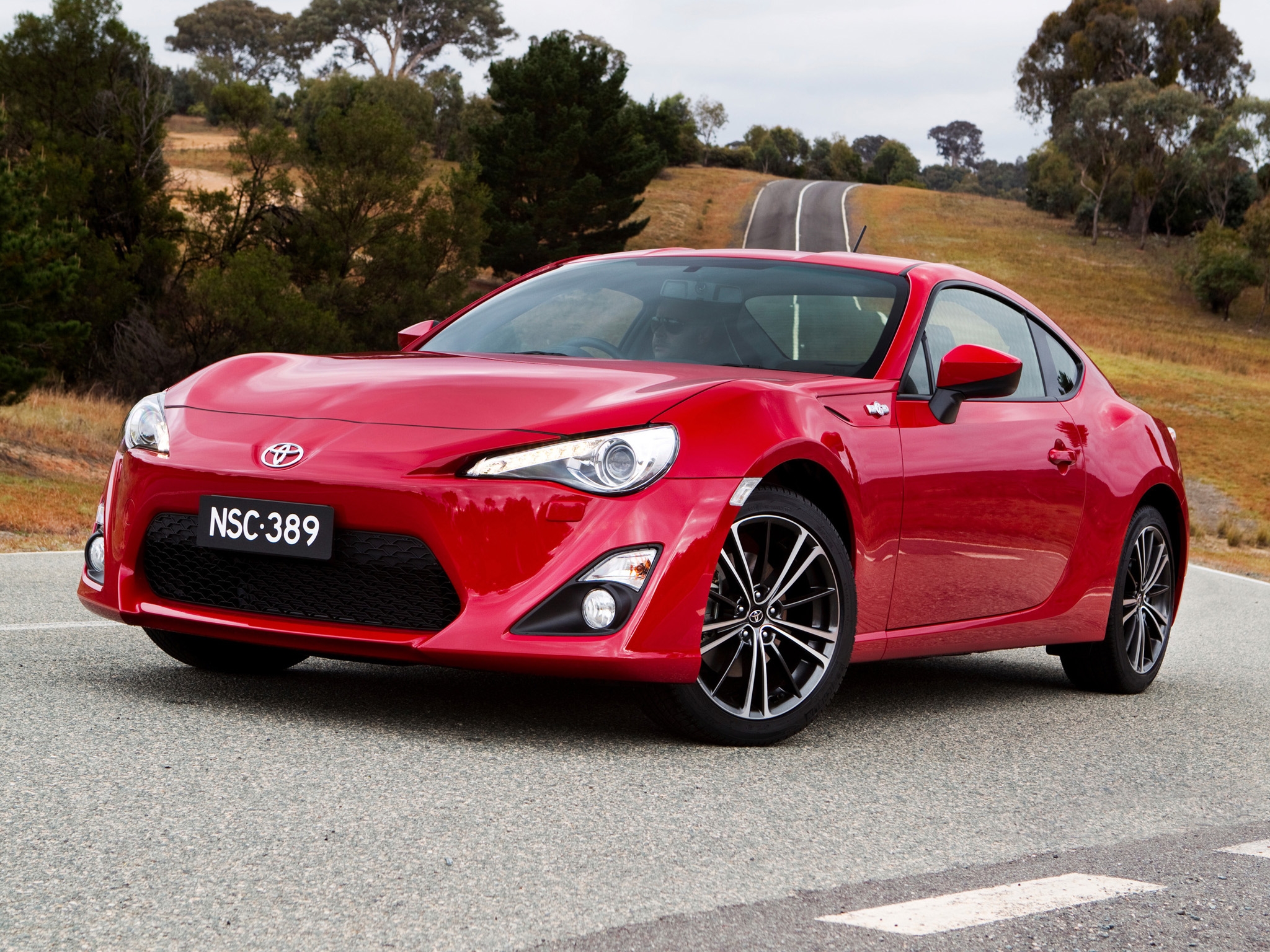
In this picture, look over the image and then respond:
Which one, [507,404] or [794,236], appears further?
[794,236]

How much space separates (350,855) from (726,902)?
75 centimetres

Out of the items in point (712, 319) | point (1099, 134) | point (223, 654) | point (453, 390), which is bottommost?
point (223, 654)

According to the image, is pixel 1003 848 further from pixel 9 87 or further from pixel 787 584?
pixel 9 87

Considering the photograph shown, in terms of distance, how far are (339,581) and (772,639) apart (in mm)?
1244

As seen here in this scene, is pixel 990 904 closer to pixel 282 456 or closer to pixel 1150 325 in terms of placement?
pixel 282 456

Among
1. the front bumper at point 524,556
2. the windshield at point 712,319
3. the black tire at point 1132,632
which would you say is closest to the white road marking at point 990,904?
the front bumper at point 524,556

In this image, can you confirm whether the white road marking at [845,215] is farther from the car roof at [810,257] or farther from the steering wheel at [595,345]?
the steering wheel at [595,345]

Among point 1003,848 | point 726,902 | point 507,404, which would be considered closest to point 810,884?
point 726,902

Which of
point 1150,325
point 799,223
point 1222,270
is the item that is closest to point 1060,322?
point 1150,325

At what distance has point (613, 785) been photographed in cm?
383

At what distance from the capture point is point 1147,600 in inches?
257

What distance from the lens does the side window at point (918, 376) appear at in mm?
5121

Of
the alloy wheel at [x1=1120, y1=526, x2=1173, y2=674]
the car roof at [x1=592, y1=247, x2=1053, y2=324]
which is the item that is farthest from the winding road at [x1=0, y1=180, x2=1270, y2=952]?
the car roof at [x1=592, y1=247, x2=1053, y2=324]

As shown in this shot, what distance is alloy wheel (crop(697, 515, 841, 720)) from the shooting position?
14.1 feet
